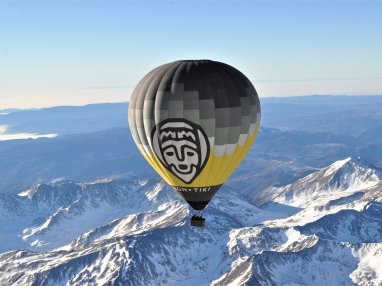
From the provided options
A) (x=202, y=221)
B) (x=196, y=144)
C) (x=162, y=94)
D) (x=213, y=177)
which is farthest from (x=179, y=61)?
(x=202, y=221)

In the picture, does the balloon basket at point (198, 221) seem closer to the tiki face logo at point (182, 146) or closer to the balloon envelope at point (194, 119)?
the balloon envelope at point (194, 119)

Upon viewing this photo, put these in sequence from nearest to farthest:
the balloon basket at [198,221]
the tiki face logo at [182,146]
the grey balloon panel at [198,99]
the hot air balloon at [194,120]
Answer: the grey balloon panel at [198,99] → the hot air balloon at [194,120] → the tiki face logo at [182,146] → the balloon basket at [198,221]

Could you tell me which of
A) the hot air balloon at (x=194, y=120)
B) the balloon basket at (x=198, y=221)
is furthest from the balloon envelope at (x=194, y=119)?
the balloon basket at (x=198, y=221)

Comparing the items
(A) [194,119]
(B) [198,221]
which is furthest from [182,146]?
(B) [198,221]

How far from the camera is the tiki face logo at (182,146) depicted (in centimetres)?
7300

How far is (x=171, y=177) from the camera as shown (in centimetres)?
7756

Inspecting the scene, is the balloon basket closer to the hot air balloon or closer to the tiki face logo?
the hot air balloon

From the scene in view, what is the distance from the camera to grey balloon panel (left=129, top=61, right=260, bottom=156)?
7269cm

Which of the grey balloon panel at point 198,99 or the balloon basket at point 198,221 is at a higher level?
the grey balloon panel at point 198,99

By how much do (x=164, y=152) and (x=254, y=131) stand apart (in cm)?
1451

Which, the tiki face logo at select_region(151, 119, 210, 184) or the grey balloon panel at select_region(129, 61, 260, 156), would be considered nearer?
the grey balloon panel at select_region(129, 61, 260, 156)

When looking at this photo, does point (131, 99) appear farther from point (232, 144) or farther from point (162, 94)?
point (232, 144)

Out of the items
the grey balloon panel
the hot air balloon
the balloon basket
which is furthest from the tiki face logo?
the balloon basket

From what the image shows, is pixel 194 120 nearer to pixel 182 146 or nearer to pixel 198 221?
pixel 182 146
